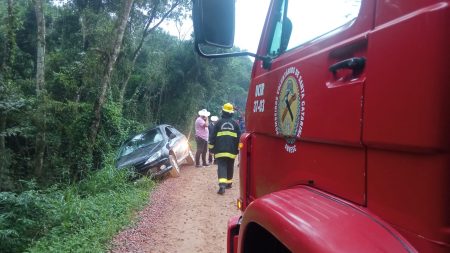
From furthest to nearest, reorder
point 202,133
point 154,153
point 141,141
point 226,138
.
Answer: point 202,133
point 141,141
point 154,153
point 226,138

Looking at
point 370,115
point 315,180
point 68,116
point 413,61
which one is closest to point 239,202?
point 315,180

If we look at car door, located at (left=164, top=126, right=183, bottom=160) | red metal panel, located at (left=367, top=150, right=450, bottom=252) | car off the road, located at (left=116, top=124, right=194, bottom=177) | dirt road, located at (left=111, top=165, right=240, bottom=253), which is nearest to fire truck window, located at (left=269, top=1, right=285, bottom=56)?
red metal panel, located at (left=367, top=150, right=450, bottom=252)

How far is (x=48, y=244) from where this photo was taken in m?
5.61

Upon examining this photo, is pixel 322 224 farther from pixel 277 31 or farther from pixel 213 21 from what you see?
pixel 277 31

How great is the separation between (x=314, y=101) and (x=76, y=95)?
38.8ft

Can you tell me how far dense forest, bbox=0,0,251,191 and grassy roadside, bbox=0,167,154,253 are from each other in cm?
314

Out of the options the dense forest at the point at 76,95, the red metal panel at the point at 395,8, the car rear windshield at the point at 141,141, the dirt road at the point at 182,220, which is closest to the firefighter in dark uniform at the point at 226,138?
the dirt road at the point at 182,220

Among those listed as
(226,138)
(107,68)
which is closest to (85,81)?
(107,68)

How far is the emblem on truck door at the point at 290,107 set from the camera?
179cm

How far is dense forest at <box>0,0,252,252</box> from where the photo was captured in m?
7.93

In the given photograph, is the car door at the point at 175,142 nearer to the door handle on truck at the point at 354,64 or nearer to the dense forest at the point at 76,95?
the dense forest at the point at 76,95

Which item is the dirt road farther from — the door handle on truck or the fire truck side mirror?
the door handle on truck

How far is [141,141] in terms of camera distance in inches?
447

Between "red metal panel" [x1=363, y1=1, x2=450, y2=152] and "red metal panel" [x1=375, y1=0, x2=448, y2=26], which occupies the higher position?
"red metal panel" [x1=375, y1=0, x2=448, y2=26]
